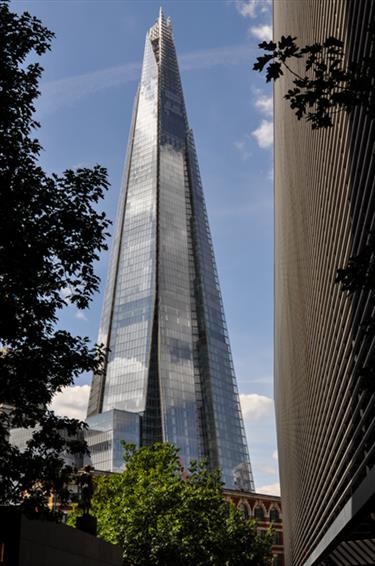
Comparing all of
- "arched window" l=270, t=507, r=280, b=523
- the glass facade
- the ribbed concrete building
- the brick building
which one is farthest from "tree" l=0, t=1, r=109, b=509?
the glass facade

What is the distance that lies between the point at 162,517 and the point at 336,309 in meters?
29.8

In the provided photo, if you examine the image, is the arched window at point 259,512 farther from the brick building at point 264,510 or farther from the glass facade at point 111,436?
the glass facade at point 111,436

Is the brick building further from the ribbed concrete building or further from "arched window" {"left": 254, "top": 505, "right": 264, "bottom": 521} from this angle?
the ribbed concrete building

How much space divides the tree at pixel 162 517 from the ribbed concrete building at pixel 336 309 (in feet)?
39.2

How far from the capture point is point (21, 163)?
638 inches

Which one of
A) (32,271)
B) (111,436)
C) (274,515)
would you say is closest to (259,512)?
(274,515)

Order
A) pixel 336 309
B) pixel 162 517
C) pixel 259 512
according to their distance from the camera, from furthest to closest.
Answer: pixel 259 512 < pixel 162 517 < pixel 336 309

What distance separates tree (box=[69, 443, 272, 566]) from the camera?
146ft

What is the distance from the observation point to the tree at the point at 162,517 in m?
44.4

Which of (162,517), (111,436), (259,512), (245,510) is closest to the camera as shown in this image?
(162,517)

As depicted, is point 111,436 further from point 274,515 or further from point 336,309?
point 336,309

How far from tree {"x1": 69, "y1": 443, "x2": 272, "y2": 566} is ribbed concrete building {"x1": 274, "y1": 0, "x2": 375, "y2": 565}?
12.0 m

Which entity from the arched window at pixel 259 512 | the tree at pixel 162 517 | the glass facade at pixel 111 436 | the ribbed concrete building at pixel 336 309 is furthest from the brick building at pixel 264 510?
the ribbed concrete building at pixel 336 309

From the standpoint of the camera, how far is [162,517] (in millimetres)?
45812
